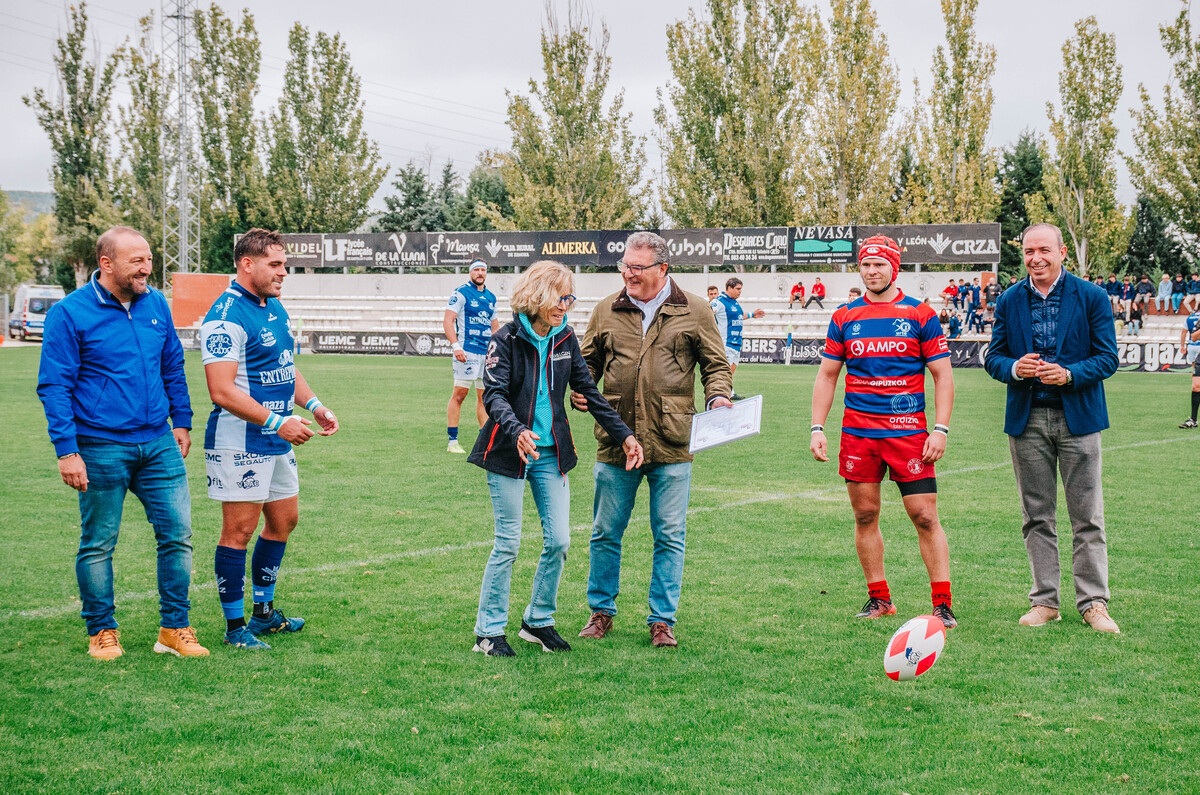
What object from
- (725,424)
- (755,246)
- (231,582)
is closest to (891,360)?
(725,424)

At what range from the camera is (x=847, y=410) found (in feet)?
18.6

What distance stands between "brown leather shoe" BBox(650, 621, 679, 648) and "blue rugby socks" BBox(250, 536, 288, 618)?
194 centimetres

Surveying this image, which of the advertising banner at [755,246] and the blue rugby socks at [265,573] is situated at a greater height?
the advertising banner at [755,246]

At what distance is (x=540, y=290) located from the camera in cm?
482

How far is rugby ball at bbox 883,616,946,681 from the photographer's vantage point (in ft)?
14.7

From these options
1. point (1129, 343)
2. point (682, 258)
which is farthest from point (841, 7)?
point (1129, 343)

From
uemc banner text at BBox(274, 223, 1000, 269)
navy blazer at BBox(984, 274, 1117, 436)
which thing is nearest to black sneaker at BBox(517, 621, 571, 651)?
navy blazer at BBox(984, 274, 1117, 436)

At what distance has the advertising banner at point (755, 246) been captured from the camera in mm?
38906

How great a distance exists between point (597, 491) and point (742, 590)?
1330 mm

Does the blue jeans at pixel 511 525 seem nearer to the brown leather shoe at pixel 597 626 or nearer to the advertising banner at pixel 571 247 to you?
the brown leather shoe at pixel 597 626

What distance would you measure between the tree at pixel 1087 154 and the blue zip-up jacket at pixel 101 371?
41633 mm

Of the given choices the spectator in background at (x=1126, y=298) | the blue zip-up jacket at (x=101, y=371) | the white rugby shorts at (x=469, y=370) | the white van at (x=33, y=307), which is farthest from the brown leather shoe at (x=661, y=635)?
the white van at (x=33, y=307)

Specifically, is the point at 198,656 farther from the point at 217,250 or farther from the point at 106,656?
the point at 217,250

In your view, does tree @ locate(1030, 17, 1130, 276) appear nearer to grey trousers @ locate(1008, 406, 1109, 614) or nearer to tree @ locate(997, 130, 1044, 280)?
tree @ locate(997, 130, 1044, 280)
